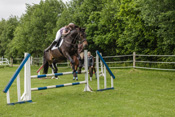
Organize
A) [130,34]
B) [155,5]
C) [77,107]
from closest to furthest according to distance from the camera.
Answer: [77,107] < [155,5] < [130,34]

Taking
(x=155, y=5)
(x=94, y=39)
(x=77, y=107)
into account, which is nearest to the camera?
(x=77, y=107)

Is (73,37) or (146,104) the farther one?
(73,37)

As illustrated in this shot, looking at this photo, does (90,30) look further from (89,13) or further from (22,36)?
(22,36)

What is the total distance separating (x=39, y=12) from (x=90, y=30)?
739 centimetres

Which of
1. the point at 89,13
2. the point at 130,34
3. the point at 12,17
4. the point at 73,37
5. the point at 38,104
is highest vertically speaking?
the point at 12,17

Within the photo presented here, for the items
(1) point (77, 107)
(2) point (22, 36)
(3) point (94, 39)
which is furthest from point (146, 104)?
(2) point (22, 36)

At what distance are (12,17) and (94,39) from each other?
37.7 m

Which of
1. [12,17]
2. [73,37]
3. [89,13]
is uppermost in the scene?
[12,17]

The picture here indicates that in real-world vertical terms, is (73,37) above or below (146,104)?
above

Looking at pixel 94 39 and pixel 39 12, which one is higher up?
pixel 39 12

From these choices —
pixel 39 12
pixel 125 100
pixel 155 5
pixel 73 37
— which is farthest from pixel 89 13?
pixel 125 100

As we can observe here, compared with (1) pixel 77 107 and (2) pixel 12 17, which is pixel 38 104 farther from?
(2) pixel 12 17

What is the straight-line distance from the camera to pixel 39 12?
88.3 feet

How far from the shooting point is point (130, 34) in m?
20.6
